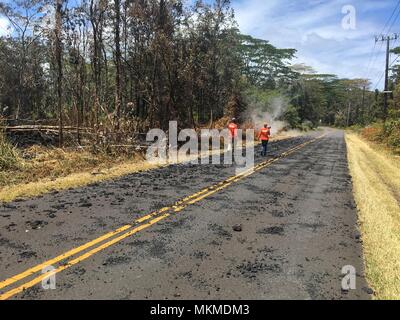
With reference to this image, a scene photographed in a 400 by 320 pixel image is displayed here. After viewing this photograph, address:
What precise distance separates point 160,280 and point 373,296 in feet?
9.02

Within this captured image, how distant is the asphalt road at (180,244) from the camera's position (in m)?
5.16

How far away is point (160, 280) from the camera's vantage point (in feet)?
17.5

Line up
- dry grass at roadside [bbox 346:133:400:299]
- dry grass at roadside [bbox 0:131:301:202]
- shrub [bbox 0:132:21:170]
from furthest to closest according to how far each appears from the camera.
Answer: shrub [bbox 0:132:21:170]
dry grass at roadside [bbox 0:131:301:202]
dry grass at roadside [bbox 346:133:400:299]

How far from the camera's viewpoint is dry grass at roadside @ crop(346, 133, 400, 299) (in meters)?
5.63

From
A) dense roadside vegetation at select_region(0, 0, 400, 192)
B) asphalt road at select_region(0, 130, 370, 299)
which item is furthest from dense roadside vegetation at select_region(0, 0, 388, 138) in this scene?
asphalt road at select_region(0, 130, 370, 299)

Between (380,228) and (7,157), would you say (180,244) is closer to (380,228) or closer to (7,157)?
(380,228)

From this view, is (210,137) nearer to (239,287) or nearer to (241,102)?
(241,102)

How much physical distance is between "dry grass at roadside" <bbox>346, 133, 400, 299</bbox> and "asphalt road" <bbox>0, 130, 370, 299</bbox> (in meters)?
0.21

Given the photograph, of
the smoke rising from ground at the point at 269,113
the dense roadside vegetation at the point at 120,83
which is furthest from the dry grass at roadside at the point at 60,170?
the smoke rising from ground at the point at 269,113

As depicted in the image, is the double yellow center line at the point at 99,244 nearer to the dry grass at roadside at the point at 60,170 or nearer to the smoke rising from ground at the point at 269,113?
the dry grass at roadside at the point at 60,170

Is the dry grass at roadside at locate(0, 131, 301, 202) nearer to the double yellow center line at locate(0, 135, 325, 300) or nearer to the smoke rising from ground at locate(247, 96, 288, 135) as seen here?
the double yellow center line at locate(0, 135, 325, 300)

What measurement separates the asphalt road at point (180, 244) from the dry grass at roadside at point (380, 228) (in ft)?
0.70

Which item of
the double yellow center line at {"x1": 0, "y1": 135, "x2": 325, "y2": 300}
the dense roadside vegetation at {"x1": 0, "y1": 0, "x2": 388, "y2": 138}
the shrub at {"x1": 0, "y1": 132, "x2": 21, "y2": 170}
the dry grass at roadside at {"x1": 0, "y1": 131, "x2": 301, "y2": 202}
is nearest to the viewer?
the double yellow center line at {"x1": 0, "y1": 135, "x2": 325, "y2": 300}
